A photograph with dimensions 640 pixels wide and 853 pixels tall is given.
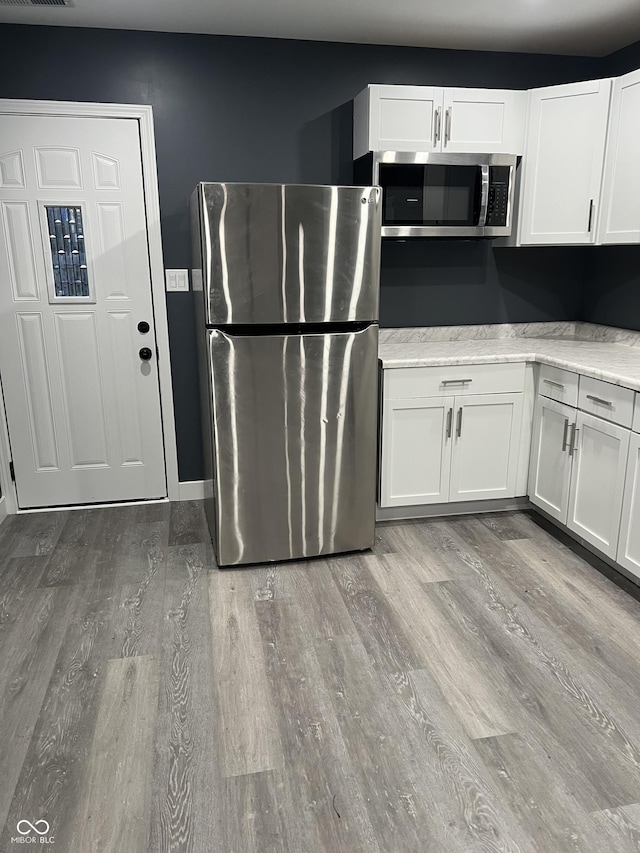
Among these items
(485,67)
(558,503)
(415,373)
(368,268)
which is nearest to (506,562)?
(558,503)

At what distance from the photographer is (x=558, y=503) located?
3.20 meters

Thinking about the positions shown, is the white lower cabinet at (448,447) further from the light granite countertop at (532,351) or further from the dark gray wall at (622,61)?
the dark gray wall at (622,61)

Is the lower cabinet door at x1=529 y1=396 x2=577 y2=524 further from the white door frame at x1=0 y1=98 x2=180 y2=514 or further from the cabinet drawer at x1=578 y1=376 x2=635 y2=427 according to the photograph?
the white door frame at x1=0 y1=98 x2=180 y2=514

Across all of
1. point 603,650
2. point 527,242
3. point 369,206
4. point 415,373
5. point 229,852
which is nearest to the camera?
point 229,852

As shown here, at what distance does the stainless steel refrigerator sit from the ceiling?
36.0 inches

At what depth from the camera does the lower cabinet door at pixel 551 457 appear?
10.2 ft

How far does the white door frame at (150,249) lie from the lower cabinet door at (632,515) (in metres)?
2.36

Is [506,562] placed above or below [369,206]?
below

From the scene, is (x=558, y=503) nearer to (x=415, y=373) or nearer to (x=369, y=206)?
(x=415, y=373)

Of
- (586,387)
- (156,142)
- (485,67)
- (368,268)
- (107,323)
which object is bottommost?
(586,387)

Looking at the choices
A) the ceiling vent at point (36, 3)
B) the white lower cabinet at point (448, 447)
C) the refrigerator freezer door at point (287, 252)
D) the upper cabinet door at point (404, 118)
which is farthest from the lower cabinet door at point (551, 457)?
the ceiling vent at point (36, 3)

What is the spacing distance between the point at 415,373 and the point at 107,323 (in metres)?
1.68

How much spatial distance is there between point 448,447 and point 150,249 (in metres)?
1.89

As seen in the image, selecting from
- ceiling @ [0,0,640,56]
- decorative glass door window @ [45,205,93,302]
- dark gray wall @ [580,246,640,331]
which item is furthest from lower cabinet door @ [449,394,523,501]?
decorative glass door window @ [45,205,93,302]
